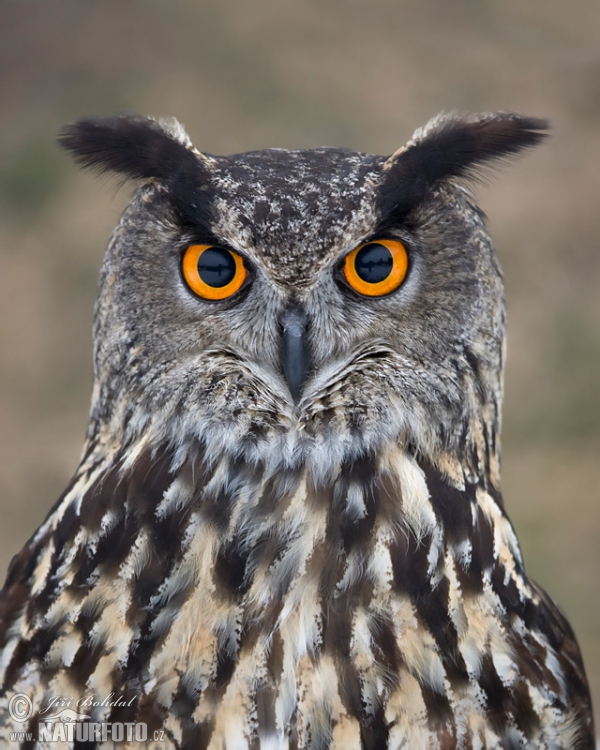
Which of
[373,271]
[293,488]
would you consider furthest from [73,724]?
[373,271]

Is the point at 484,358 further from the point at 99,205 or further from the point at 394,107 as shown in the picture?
the point at 394,107

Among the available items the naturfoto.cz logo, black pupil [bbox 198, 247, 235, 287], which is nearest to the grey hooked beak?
black pupil [bbox 198, 247, 235, 287]

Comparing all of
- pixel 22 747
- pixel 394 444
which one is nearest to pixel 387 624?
pixel 394 444

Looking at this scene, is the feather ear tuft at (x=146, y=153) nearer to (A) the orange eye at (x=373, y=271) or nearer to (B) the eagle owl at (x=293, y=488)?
(B) the eagle owl at (x=293, y=488)

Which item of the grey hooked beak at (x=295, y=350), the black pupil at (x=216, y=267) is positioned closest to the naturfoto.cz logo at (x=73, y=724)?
the grey hooked beak at (x=295, y=350)

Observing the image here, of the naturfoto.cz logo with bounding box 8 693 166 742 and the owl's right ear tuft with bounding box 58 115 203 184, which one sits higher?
the owl's right ear tuft with bounding box 58 115 203 184

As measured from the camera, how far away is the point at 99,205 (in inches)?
209

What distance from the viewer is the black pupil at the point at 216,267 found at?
1.41m

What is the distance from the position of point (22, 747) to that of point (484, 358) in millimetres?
908

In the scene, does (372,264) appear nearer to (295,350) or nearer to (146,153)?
(295,350)

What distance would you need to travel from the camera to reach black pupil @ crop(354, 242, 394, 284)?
1417 mm

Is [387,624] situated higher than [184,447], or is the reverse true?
[184,447]

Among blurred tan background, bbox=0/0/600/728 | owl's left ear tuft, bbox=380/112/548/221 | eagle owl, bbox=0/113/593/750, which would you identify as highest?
blurred tan background, bbox=0/0/600/728

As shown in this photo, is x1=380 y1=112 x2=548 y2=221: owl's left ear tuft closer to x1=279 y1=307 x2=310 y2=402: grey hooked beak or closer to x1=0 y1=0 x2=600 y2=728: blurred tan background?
x1=279 y1=307 x2=310 y2=402: grey hooked beak
